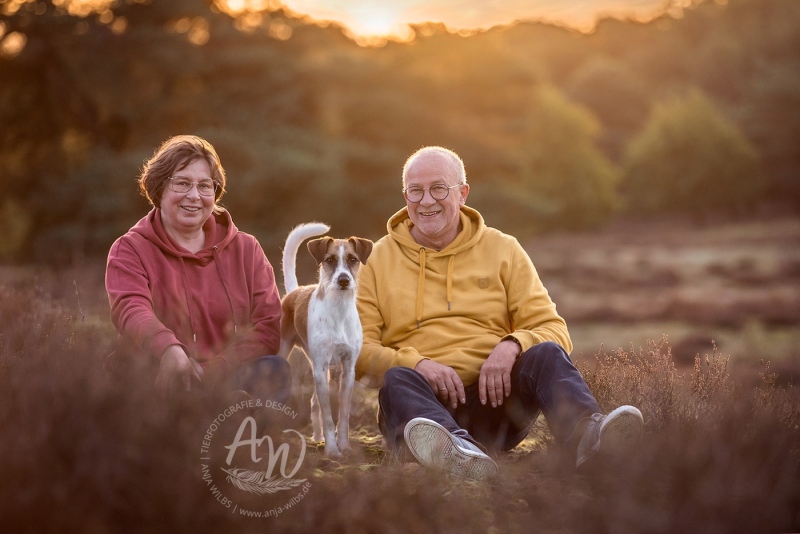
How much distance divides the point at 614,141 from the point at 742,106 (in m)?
9.56

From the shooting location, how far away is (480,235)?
478 centimetres

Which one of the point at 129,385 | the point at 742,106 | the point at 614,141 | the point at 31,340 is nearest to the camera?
the point at 129,385

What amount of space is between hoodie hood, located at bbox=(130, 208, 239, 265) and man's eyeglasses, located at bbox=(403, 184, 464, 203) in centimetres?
112

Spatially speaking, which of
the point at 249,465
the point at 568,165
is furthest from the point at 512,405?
the point at 568,165

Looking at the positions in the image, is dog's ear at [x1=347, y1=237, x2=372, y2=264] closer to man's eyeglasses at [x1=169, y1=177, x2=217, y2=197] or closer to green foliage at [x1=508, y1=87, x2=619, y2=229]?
man's eyeglasses at [x1=169, y1=177, x2=217, y2=197]

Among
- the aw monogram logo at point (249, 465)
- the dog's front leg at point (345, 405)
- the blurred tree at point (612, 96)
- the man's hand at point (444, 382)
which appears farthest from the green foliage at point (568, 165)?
the aw monogram logo at point (249, 465)

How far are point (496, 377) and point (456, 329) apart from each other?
0.47 meters

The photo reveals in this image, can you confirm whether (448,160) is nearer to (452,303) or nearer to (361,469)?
(452,303)

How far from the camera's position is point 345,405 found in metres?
4.77

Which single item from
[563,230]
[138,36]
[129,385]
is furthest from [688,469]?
[563,230]

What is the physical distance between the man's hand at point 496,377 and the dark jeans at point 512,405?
7cm

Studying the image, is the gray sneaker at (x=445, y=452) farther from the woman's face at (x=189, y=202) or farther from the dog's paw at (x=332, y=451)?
the woman's face at (x=189, y=202)

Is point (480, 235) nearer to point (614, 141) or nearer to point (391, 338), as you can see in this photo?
point (391, 338)

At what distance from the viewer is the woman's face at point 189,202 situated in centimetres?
435
